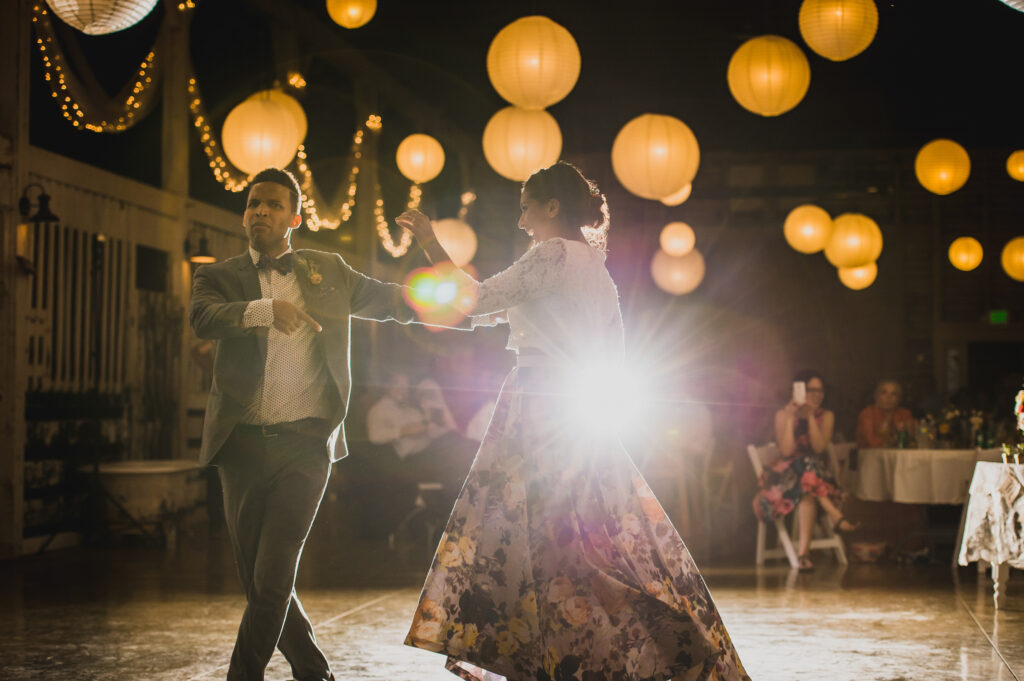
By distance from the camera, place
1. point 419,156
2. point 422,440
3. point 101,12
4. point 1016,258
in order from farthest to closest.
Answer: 1. point 1016,258
2. point 419,156
3. point 422,440
4. point 101,12

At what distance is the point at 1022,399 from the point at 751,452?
2.15 metres

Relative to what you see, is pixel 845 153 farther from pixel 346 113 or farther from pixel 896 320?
pixel 346 113

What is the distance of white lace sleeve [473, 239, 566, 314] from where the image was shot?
2.88 metres

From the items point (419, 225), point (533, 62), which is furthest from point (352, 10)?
point (419, 225)

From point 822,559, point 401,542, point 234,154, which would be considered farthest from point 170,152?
point 822,559

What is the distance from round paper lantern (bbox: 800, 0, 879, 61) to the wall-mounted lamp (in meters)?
4.66

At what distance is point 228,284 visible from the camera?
124 inches

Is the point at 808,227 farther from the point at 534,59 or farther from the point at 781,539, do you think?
the point at 534,59

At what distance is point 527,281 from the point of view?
2.91 metres

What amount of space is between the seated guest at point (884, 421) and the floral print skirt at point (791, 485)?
0.69 meters

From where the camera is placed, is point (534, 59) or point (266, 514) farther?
point (534, 59)

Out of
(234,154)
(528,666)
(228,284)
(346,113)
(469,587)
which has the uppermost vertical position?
(346,113)

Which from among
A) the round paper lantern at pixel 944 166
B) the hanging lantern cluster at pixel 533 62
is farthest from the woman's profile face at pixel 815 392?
the hanging lantern cluster at pixel 533 62

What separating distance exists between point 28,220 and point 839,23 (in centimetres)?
511
